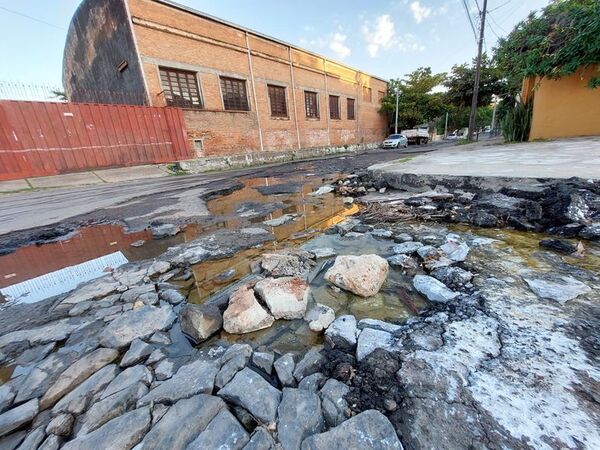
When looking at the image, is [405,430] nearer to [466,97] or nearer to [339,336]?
[339,336]

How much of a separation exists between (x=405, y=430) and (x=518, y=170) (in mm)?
4636

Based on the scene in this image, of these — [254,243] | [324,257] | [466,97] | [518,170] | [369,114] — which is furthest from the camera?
[369,114]

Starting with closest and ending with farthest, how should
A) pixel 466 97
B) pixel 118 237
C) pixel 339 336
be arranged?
pixel 339 336
pixel 118 237
pixel 466 97

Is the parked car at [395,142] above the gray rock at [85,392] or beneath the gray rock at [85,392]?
above

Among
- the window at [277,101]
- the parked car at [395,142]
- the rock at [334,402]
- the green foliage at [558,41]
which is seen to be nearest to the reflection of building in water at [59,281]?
the rock at [334,402]

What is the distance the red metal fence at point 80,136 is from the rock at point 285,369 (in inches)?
474

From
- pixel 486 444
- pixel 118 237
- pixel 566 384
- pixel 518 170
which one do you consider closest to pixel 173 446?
pixel 486 444

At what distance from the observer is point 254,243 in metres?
3.01

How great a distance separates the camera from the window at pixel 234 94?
44.1 feet

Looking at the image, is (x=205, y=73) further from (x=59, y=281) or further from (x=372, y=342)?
(x=372, y=342)

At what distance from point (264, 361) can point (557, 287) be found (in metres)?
1.96

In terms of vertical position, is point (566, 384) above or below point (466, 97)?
below

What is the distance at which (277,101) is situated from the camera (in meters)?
16.4

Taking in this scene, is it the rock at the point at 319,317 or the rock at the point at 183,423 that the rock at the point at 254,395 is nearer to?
the rock at the point at 183,423
